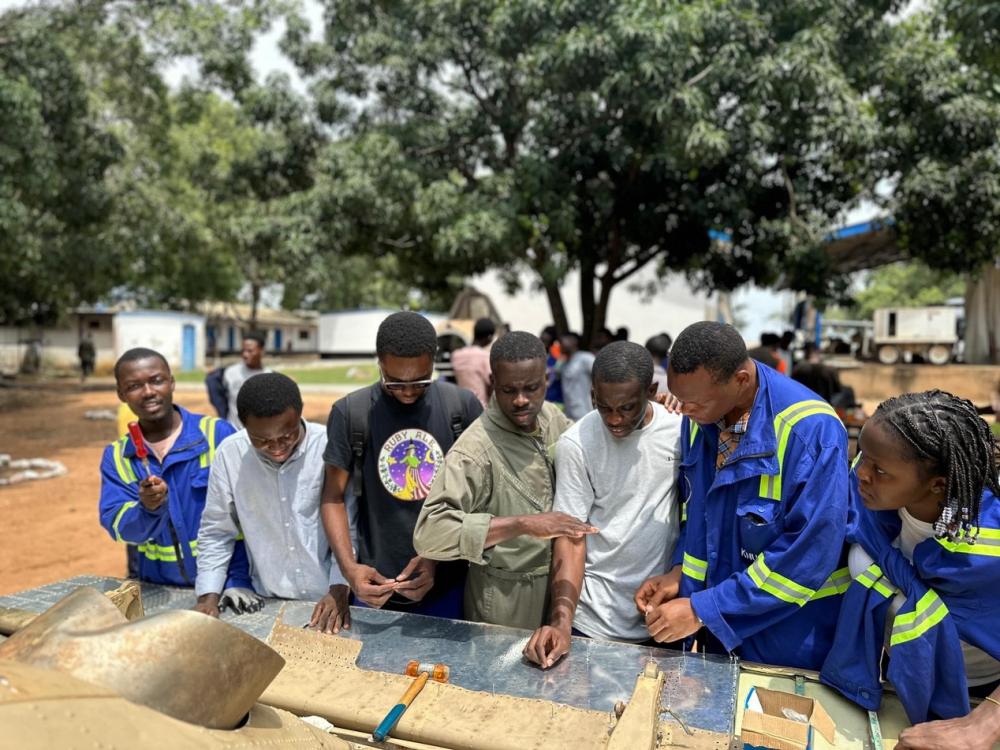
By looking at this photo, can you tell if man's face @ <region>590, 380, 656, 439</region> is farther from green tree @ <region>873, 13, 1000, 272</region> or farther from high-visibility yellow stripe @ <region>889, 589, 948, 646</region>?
green tree @ <region>873, 13, 1000, 272</region>

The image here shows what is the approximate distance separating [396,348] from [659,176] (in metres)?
7.85

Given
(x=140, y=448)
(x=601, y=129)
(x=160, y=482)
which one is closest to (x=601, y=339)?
(x=601, y=129)

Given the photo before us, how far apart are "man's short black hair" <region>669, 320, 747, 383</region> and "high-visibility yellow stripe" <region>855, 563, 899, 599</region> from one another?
0.57 metres

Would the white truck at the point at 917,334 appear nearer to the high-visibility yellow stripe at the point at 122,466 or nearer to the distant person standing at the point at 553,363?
the distant person standing at the point at 553,363

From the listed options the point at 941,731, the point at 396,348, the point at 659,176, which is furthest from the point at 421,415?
the point at 659,176

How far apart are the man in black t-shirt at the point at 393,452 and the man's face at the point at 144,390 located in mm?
848

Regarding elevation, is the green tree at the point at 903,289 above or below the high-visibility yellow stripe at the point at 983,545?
above

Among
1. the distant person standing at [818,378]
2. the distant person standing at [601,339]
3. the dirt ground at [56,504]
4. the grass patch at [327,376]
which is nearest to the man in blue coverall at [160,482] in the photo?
the dirt ground at [56,504]

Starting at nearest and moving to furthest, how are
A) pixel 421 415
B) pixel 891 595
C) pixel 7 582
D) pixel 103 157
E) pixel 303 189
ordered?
pixel 891 595, pixel 421 415, pixel 7 582, pixel 303 189, pixel 103 157

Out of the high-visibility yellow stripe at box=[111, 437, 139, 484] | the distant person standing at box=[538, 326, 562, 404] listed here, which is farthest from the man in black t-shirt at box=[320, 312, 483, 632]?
the distant person standing at box=[538, 326, 562, 404]

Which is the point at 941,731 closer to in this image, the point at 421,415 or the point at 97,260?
the point at 421,415

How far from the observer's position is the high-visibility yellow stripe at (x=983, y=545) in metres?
1.65

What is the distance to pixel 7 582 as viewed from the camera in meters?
5.35

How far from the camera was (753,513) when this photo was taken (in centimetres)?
193
